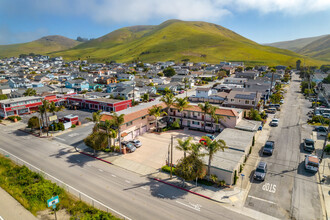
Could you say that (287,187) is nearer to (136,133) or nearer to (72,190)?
(72,190)

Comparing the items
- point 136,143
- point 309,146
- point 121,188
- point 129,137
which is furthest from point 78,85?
point 309,146

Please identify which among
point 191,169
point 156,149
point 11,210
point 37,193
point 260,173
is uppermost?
point 191,169

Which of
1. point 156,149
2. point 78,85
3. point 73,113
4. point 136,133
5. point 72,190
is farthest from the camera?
point 78,85

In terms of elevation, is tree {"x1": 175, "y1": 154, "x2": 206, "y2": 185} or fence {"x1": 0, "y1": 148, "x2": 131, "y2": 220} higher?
tree {"x1": 175, "y1": 154, "x2": 206, "y2": 185}

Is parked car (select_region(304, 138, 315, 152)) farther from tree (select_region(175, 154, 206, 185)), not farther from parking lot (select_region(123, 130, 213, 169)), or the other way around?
tree (select_region(175, 154, 206, 185))

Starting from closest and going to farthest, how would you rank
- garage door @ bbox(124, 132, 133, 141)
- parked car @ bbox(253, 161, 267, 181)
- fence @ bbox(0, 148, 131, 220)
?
fence @ bbox(0, 148, 131, 220), parked car @ bbox(253, 161, 267, 181), garage door @ bbox(124, 132, 133, 141)

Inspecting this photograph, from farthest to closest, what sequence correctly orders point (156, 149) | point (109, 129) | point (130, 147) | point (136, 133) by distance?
point (136, 133)
point (156, 149)
point (130, 147)
point (109, 129)

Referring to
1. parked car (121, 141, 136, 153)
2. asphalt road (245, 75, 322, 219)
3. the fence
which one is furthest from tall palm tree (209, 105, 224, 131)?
the fence

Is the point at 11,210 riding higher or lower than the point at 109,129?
lower
